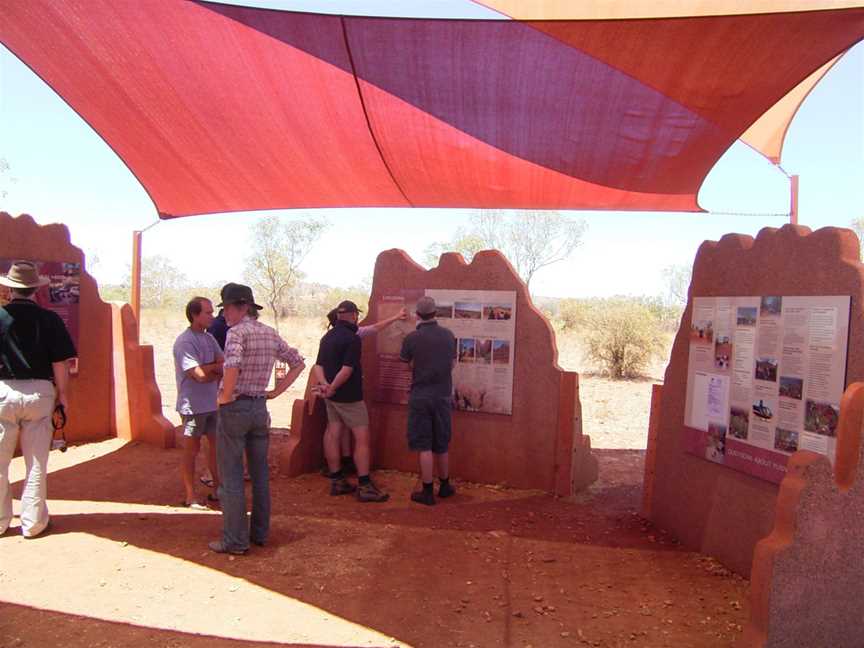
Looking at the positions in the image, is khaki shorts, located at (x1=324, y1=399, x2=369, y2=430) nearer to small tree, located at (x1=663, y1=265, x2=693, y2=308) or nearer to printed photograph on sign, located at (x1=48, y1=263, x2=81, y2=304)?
printed photograph on sign, located at (x1=48, y1=263, x2=81, y2=304)

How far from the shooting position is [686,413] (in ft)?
16.0

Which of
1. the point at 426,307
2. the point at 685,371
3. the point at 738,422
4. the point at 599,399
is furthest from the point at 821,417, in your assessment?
the point at 599,399

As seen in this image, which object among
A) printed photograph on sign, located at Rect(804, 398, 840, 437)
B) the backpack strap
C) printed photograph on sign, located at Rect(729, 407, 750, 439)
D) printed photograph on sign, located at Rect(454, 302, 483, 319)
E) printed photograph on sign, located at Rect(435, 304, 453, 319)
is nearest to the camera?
printed photograph on sign, located at Rect(804, 398, 840, 437)

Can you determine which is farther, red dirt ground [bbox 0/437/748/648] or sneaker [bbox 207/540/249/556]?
sneaker [bbox 207/540/249/556]

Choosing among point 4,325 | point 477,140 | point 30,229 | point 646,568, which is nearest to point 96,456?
point 30,229

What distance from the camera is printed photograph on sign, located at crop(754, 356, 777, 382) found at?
13.1 ft

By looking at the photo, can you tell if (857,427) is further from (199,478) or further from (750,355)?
(199,478)

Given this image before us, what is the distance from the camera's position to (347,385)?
6078mm

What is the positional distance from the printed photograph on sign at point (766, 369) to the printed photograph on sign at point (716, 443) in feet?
1.61

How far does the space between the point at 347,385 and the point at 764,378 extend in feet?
11.3

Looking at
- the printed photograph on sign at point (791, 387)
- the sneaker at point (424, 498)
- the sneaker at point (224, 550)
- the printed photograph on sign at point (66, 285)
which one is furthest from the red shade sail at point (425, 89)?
the sneaker at point (224, 550)

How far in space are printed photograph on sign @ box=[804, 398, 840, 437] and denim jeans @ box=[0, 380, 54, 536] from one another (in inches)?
187

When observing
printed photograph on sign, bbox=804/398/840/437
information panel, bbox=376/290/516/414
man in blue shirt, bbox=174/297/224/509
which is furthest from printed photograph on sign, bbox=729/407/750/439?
man in blue shirt, bbox=174/297/224/509

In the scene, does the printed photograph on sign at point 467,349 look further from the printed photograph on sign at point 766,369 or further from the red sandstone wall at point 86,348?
the red sandstone wall at point 86,348
